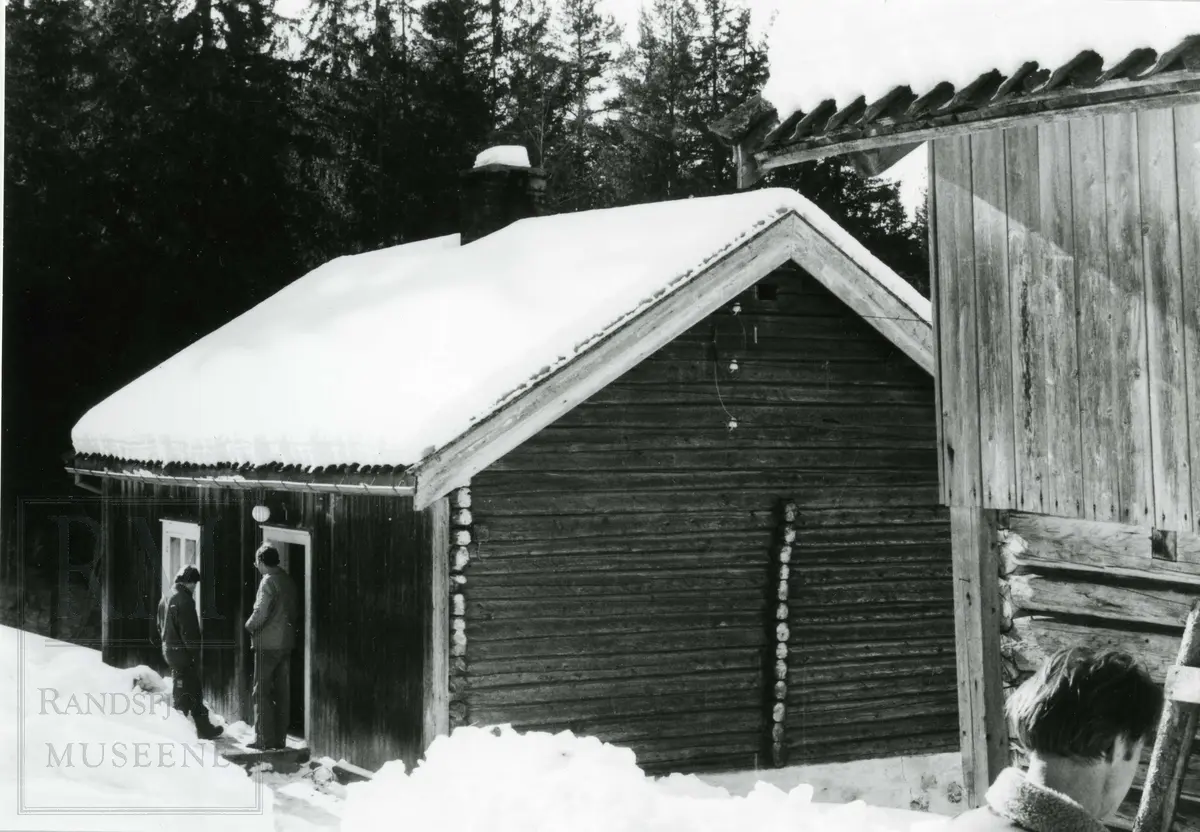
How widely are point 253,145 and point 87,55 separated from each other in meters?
4.26

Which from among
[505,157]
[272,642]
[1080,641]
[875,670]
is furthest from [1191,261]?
[505,157]

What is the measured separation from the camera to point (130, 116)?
68.6 feet

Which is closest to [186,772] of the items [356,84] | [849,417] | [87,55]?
[849,417]

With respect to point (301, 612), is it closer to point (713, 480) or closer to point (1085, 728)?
point (713, 480)

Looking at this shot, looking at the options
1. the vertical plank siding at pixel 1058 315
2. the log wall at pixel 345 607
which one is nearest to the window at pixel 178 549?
the log wall at pixel 345 607

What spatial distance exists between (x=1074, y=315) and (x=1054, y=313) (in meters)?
0.10

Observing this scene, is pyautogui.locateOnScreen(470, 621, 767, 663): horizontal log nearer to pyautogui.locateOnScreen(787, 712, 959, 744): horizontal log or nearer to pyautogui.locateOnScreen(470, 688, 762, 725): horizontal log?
pyautogui.locateOnScreen(470, 688, 762, 725): horizontal log

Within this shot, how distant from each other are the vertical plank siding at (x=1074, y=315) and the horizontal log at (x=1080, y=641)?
1.76 ft

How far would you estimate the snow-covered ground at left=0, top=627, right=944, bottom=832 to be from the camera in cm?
795

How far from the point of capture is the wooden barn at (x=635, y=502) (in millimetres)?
9992

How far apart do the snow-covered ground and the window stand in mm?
2503

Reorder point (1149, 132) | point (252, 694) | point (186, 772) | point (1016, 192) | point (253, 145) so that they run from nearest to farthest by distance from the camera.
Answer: point (1149, 132) → point (1016, 192) → point (186, 772) → point (252, 694) → point (253, 145)

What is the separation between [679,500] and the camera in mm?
10766

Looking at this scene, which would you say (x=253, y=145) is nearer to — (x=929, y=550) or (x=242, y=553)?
(x=242, y=553)
